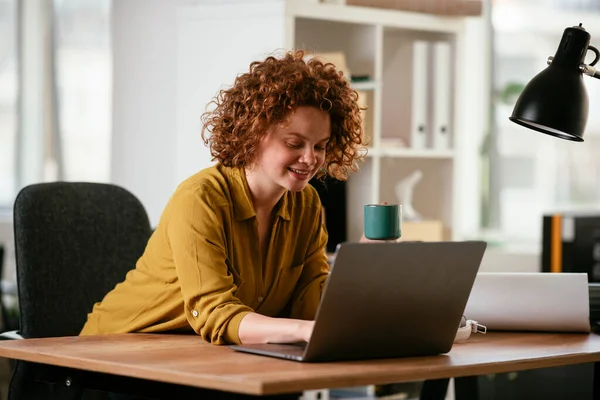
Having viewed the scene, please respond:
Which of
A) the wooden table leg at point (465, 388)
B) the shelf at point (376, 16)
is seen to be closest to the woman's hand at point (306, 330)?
the wooden table leg at point (465, 388)

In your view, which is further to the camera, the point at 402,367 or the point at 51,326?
the point at 51,326

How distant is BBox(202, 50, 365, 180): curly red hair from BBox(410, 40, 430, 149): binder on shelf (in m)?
1.72

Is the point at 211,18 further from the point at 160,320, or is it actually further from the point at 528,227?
the point at 528,227

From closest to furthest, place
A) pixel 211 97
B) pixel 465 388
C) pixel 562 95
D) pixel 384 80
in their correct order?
pixel 562 95 < pixel 465 388 < pixel 211 97 < pixel 384 80

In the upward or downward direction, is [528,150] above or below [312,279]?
above

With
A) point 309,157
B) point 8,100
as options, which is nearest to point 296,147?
point 309,157

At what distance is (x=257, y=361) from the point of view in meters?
1.70

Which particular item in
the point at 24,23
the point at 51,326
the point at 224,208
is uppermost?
the point at 24,23

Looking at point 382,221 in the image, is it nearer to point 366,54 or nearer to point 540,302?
point 540,302

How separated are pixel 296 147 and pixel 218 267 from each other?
30cm

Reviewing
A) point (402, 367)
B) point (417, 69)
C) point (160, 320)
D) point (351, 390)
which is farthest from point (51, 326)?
point (417, 69)

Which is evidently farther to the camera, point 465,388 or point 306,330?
point 465,388

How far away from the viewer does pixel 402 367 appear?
1.69m

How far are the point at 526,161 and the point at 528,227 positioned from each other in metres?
0.33
